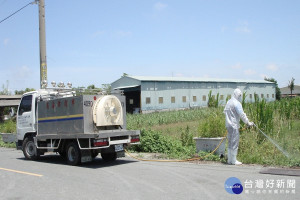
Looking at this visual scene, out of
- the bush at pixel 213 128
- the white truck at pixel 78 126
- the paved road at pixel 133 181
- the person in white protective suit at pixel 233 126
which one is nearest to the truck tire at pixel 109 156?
the white truck at pixel 78 126

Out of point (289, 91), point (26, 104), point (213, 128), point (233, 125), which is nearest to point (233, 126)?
point (233, 125)

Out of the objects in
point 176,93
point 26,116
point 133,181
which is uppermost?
point 176,93

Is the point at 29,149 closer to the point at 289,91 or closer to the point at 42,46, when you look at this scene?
the point at 42,46

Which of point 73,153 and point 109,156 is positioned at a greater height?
point 73,153

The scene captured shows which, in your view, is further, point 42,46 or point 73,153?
point 42,46

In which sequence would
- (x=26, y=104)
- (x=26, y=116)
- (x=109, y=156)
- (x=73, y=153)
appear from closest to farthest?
(x=73, y=153) → (x=109, y=156) → (x=26, y=116) → (x=26, y=104)

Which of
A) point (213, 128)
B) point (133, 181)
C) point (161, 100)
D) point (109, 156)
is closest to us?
point (133, 181)

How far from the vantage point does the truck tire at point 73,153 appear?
433 inches

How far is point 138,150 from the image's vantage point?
14188 mm

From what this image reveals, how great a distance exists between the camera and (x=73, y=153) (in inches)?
449

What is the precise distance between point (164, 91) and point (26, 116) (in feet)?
99.9

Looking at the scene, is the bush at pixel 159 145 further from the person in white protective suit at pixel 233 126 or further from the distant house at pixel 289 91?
the distant house at pixel 289 91

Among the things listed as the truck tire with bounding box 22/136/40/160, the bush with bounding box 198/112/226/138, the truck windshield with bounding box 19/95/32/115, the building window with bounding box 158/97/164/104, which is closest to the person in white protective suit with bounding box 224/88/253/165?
the bush with bounding box 198/112/226/138

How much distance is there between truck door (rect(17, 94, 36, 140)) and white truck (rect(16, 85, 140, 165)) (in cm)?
4
